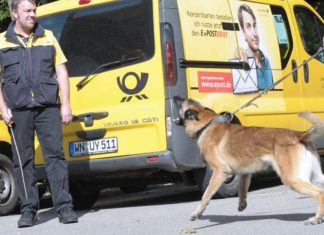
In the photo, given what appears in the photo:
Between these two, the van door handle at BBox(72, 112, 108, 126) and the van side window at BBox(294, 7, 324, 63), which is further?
the van side window at BBox(294, 7, 324, 63)

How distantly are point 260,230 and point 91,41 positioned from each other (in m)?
3.04

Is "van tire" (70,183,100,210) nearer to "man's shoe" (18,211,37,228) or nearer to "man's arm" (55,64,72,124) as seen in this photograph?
"man's shoe" (18,211,37,228)

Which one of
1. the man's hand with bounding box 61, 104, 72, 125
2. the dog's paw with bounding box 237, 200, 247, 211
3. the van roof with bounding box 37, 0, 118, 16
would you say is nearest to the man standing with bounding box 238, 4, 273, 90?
the van roof with bounding box 37, 0, 118, 16

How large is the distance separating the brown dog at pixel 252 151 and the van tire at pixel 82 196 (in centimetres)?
248

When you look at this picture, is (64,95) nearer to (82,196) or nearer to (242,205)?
(242,205)

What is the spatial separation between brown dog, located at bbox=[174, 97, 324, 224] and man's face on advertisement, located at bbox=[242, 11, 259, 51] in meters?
2.05

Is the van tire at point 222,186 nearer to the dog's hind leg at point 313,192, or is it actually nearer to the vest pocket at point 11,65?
the dog's hind leg at point 313,192

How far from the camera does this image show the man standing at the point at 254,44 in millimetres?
8516

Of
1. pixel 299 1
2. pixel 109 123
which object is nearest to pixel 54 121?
pixel 109 123

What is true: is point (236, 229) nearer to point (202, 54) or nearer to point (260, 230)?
point (260, 230)

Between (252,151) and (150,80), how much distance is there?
169 centimetres

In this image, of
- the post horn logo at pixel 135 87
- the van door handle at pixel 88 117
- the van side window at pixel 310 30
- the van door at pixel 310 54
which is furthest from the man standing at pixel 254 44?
the van door handle at pixel 88 117

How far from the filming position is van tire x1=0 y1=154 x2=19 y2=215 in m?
8.26

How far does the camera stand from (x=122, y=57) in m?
7.78
